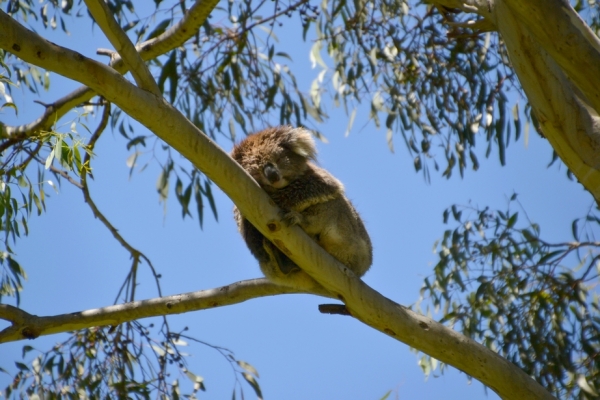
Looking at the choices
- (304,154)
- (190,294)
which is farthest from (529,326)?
(190,294)

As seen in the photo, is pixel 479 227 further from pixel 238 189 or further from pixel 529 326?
pixel 238 189

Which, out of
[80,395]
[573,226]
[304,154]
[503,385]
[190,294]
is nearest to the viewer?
[503,385]

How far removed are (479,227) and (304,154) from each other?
197cm

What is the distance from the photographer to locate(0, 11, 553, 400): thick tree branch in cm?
242

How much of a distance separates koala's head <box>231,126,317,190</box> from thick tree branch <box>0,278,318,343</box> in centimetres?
52

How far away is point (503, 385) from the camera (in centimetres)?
291

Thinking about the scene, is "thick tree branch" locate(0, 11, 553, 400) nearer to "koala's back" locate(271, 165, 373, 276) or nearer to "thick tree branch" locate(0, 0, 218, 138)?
"koala's back" locate(271, 165, 373, 276)

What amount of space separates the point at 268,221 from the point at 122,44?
84 centimetres

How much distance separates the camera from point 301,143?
3666 millimetres

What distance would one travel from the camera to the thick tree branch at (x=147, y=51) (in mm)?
3678

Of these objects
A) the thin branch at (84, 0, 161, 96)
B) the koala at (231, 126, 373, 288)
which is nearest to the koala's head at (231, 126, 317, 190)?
the koala at (231, 126, 373, 288)

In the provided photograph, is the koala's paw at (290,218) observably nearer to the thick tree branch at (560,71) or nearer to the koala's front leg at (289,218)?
the koala's front leg at (289,218)

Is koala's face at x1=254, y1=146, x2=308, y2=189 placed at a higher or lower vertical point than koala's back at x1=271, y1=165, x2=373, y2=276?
higher

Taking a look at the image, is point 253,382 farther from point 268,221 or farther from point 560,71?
point 560,71
